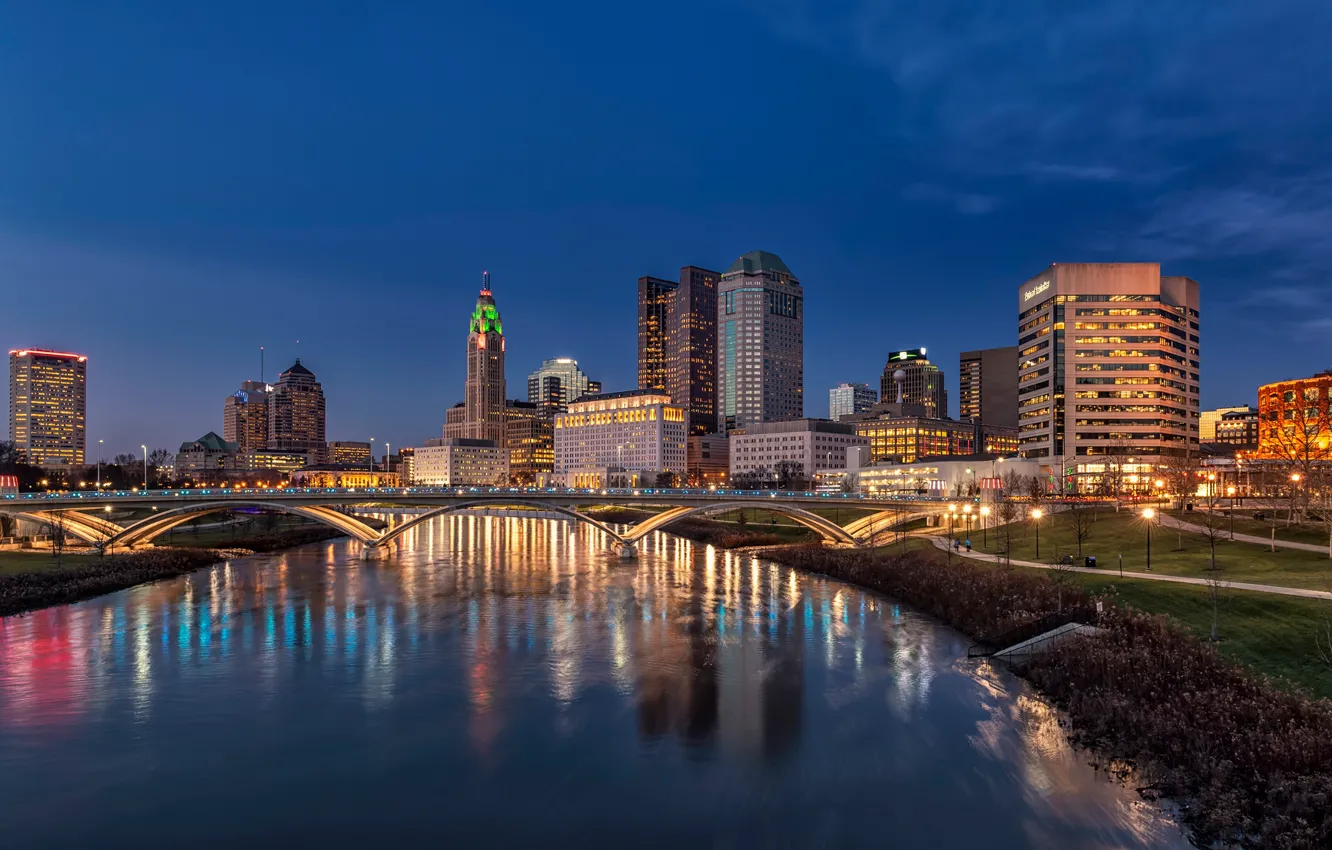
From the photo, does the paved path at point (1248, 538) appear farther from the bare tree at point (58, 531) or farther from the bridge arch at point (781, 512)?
the bare tree at point (58, 531)

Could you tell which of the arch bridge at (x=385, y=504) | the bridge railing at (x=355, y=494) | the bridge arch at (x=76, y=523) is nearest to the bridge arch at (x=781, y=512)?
the arch bridge at (x=385, y=504)

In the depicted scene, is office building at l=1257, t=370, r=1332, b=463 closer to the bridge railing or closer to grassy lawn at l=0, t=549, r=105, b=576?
the bridge railing

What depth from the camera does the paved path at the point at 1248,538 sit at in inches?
1982

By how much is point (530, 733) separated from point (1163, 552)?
4705cm

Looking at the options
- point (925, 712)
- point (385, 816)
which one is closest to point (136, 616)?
point (385, 816)

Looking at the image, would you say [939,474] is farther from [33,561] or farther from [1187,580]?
[33,561]

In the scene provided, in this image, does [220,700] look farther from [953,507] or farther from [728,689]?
[953,507]

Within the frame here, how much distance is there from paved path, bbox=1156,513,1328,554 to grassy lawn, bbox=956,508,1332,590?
998 millimetres

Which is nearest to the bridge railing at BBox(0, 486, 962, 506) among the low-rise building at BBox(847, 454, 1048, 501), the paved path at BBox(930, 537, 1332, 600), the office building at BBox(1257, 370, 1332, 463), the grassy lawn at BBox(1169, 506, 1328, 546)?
the low-rise building at BBox(847, 454, 1048, 501)

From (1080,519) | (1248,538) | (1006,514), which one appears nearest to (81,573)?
(1080,519)

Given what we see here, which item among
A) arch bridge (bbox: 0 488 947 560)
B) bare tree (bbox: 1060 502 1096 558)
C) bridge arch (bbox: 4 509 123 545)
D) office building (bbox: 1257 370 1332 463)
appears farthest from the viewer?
office building (bbox: 1257 370 1332 463)

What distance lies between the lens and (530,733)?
1259 inches

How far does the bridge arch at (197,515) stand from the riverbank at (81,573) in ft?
10.9

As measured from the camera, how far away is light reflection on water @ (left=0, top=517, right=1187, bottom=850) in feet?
79.1
